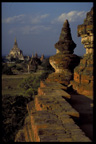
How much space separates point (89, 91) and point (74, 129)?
2.48 m

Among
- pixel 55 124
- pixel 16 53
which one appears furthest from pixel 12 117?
pixel 16 53

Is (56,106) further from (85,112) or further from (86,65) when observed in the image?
(86,65)

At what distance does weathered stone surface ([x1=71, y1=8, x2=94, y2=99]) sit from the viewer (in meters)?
4.55

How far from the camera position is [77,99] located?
4227 millimetres

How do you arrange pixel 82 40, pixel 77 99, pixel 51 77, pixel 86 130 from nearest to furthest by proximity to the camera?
pixel 86 130 < pixel 77 99 < pixel 82 40 < pixel 51 77

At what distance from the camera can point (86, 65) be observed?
4785 mm

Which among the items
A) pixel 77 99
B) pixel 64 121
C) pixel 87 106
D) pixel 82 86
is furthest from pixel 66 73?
pixel 64 121

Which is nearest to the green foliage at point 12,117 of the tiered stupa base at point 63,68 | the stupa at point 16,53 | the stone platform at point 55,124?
the tiered stupa base at point 63,68

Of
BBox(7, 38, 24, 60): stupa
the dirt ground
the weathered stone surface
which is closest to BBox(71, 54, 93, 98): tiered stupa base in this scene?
the weathered stone surface

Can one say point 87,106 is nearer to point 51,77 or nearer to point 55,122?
point 55,122

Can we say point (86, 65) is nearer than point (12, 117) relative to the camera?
Yes

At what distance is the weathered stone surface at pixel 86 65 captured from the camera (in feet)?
14.9

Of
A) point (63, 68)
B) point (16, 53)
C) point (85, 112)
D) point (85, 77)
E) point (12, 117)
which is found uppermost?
point (16, 53)

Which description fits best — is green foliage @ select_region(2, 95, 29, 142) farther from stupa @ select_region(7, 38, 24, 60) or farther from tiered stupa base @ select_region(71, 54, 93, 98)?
stupa @ select_region(7, 38, 24, 60)
